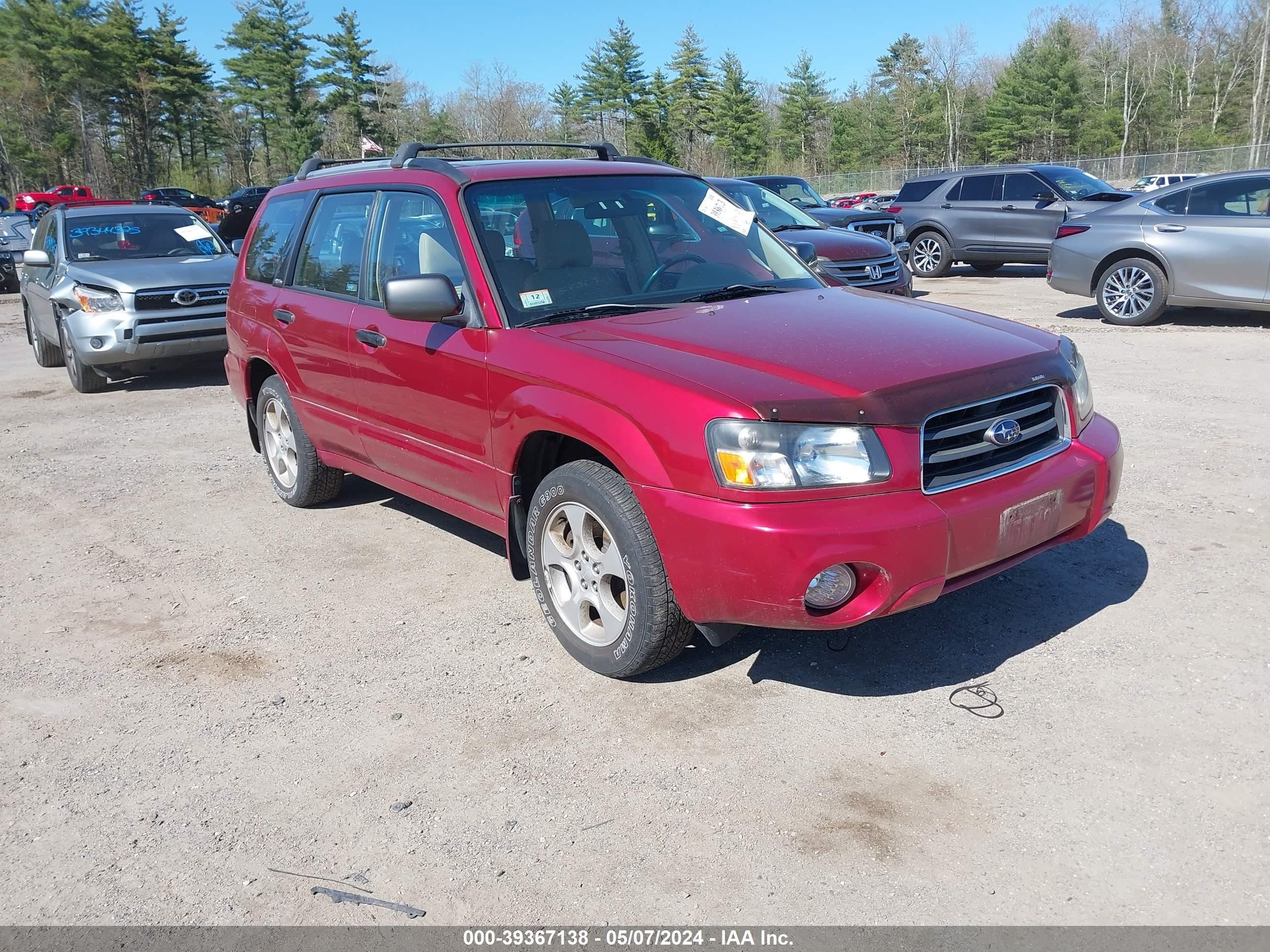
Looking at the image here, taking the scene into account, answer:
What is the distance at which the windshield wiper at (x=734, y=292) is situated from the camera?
4309 millimetres

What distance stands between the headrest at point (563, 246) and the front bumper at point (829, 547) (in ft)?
4.28

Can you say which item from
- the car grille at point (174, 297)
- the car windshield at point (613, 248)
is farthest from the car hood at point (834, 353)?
the car grille at point (174, 297)

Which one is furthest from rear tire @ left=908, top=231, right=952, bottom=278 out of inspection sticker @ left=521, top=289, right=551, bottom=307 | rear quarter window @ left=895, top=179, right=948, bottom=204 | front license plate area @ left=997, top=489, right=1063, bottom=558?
front license plate area @ left=997, top=489, right=1063, bottom=558

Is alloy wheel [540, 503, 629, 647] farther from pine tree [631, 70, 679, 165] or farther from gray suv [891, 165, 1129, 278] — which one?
pine tree [631, 70, 679, 165]

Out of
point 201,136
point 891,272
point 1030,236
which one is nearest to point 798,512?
point 891,272

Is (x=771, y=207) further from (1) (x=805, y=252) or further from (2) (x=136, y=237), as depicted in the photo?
(1) (x=805, y=252)

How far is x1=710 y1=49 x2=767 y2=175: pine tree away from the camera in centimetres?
7331

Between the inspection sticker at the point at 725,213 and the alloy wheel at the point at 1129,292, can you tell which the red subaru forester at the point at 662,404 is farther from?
the alloy wheel at the point at 1129,292

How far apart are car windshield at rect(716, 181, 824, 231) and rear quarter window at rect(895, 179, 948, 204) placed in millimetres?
5212

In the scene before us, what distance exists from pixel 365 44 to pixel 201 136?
42.2 ft

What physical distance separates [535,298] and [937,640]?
2063 millimetres

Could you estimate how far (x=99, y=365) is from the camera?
9.96m

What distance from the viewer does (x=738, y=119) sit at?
242 feet

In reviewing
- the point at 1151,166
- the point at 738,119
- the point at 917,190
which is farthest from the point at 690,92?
the point at 917,190
